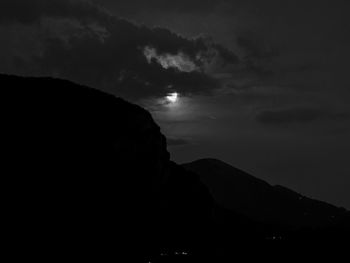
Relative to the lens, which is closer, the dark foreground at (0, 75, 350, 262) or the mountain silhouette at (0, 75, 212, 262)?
the dark foreground at (0, 75, 350, 262)

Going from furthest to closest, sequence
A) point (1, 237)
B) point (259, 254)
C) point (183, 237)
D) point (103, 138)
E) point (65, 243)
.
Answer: point (183, 237)
point (103, 138)
point (259, 254)
point (65, 243)
point (1, 237)

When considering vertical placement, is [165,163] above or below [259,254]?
above

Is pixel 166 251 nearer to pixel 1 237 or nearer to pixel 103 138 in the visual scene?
pixel 103 138

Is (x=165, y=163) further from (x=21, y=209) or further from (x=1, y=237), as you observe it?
(x=1, y=237)

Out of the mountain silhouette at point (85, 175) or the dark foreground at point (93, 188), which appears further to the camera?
the mountain silhouette at point (85, 175)

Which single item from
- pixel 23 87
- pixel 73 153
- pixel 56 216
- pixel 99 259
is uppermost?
pixel 23 87

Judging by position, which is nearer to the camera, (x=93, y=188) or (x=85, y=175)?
(x=93, y=188)

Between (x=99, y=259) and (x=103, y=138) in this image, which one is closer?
(x=99, y=259)

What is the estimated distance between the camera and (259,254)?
353ft

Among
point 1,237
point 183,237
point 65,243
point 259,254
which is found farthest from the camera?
point 183,237

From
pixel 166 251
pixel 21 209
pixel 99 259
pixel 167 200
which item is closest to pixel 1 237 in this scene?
pixel 21 209

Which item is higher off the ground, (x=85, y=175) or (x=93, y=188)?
(x=85, y=175)

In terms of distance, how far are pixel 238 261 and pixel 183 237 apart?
3145cm

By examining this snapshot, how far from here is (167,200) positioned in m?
133
